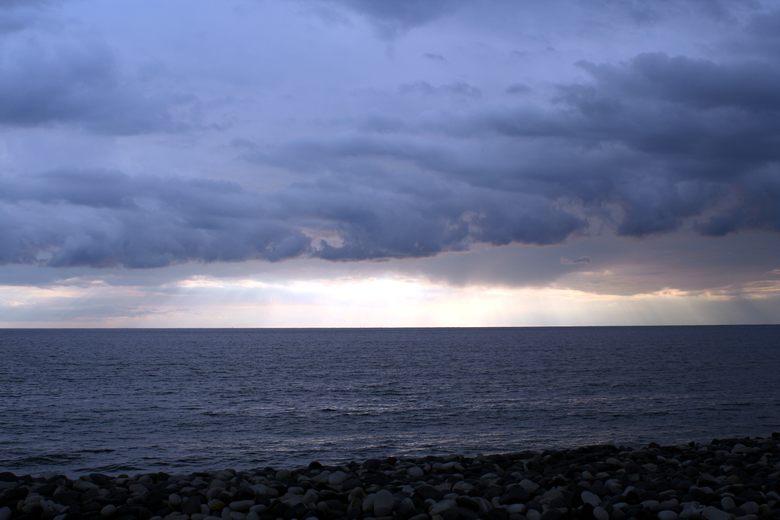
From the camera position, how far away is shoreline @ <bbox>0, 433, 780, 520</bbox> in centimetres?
1344

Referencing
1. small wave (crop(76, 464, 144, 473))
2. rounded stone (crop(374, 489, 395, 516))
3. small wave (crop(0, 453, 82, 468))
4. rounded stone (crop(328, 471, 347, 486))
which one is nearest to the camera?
rounded stone (crop(374, 489, 395, 516))

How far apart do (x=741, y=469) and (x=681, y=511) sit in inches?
269

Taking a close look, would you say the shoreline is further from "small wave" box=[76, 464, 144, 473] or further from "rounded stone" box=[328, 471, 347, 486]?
"small wave" box=[76, 464, 144, 473]

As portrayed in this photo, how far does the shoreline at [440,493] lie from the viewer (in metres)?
13.4

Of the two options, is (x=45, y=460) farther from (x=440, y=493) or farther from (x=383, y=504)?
(x=383, y=504)

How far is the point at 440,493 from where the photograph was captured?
49.1 feet

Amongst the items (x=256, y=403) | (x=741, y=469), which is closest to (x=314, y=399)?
(x=256, y=403)

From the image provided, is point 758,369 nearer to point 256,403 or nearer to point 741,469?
point 256,403

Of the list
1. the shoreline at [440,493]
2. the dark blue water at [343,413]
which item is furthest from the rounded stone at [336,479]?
the dark blue water at [343,413]

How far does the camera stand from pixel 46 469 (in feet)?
91.8

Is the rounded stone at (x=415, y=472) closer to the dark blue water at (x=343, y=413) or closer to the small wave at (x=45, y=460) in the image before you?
the dark blue water at (x=343, y=413)

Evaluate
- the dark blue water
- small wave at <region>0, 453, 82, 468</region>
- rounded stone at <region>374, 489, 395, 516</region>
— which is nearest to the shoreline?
rounded stone at <region>374, 489, 395, 516</region>

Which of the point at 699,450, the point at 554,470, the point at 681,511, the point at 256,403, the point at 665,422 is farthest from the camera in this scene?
the point at 256,403

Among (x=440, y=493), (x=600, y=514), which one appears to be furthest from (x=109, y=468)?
(x=600, y=514)
